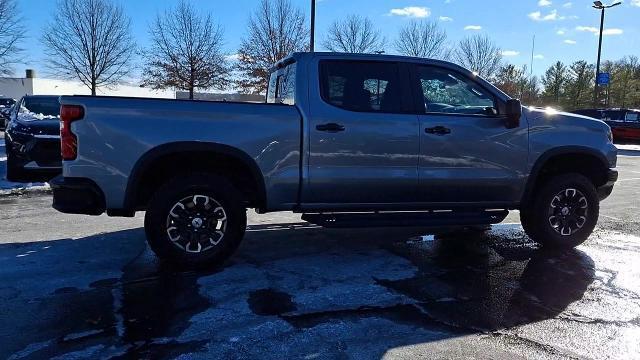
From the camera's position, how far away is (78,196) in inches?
181

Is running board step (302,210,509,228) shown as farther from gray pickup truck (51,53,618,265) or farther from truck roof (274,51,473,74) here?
truck roof (274,51,473,74)

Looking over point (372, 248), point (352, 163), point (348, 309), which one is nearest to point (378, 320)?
point (348, 309)

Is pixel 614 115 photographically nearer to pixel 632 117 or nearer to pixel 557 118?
pixel 632 117

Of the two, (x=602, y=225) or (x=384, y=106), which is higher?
(x=384, y=106)

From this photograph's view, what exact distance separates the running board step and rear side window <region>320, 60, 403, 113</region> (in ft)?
3.36

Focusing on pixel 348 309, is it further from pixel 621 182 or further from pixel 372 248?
pixel 621 182

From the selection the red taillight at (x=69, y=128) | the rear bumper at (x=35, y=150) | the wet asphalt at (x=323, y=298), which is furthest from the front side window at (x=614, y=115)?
the red taillight at (x=69, y=128)

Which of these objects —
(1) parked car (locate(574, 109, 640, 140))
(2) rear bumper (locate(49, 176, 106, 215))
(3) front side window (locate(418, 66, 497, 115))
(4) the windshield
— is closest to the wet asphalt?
(2) rear bumper (locate(49, 176, 106, 215))

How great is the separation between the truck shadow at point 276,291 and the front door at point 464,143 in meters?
0.73

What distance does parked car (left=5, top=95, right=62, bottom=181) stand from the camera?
9523mm

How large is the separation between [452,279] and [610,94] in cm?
5624

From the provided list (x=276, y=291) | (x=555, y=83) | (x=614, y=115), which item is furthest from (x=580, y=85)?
(x=276, y=291)

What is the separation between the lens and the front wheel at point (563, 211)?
5883mm

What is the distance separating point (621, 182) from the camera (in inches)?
483
